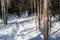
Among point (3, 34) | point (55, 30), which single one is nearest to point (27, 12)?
point (55, 30)

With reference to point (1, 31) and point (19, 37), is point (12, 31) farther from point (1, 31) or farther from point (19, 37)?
point (19, 37)

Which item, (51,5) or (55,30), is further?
(51,5)

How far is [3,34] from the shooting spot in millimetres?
16797

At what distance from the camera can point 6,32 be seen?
57.3 ft

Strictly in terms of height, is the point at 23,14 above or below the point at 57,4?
below

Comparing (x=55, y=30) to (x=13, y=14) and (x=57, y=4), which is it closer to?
(x=57, y=4)

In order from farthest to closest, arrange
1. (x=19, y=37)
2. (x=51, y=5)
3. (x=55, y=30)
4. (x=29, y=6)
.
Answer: (x=29, y=6) → (x=51, y=5) → (x=55, y=30) → (x=19, y=37)

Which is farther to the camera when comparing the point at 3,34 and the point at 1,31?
the point at 1,31

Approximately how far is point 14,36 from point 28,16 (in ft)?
34.8

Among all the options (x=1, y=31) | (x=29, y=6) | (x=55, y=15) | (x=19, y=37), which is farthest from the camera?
(x=29, y=6)

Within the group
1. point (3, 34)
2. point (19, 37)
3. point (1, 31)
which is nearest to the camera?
point (19, 37)

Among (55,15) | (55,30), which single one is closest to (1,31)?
(55,30)

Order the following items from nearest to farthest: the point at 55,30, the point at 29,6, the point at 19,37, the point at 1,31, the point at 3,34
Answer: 1. the point at 19,37
2. the point at 3,34
3. the point at 1,31
4. the point at 55,30
5. the point at 29,6

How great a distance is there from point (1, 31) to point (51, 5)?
6953 mm
